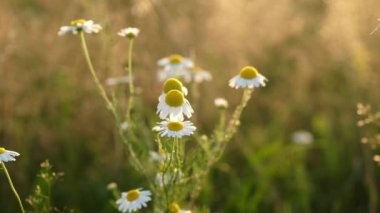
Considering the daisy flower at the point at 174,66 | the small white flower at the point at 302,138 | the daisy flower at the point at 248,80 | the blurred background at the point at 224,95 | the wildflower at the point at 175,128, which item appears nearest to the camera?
the wildflower at the point at 175,128

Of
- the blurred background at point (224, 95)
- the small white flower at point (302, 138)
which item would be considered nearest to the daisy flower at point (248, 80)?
the blurred background at point (224, 95)

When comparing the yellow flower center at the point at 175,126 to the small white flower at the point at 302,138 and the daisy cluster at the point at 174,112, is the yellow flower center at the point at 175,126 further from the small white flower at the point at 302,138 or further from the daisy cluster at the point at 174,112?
the small white flower at the point at 302,138

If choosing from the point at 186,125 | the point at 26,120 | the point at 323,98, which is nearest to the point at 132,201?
the point at 186,125

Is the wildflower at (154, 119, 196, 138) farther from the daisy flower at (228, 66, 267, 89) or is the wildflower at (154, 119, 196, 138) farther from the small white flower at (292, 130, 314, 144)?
the small white flower at (292, 130, 314, 144)

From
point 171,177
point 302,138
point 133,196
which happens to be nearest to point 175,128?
point 171,177

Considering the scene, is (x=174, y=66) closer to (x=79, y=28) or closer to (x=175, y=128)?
A: (x=79, y=28)

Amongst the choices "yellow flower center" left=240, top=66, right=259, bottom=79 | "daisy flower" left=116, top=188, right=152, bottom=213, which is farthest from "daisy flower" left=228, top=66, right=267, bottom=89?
"daisy flower" left=116, top=188, right=152, bottom=213

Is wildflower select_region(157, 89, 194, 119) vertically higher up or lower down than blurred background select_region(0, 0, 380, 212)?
lower down

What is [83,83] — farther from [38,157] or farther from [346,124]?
[346,124]
